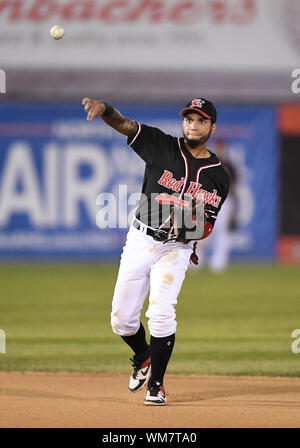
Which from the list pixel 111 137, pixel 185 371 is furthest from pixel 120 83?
pixel 185 371

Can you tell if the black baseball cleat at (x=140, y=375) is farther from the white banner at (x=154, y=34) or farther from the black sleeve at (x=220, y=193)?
the white banner at (x=154, y=34)

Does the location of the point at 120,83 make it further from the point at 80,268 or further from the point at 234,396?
the point at 234,396

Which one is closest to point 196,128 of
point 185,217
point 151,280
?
point 185,217

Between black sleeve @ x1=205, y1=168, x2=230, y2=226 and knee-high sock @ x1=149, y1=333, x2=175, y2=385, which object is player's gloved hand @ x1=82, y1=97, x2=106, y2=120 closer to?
black sleeve @ x1=205, y1=168, x2=230, y2=226

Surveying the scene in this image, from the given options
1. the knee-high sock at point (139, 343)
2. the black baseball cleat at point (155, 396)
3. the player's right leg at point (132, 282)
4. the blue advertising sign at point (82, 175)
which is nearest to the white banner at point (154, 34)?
the blue advertising sign at point (82, 175)

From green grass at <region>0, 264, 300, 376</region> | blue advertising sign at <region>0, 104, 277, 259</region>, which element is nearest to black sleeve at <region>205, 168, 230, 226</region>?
green grass at <region>0, 264, 300, 376</region>

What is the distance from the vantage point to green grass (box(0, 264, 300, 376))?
845 cm

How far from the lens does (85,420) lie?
5605 millimetres

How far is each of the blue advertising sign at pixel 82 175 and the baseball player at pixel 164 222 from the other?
11.4m

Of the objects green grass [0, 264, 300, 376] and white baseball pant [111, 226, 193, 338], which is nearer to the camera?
white baseball pant [111, 226, 193, 338]

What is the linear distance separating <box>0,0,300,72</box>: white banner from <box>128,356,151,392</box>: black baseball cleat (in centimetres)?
1349

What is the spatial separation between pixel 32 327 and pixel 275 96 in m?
10.4

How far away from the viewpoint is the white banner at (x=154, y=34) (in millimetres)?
19438

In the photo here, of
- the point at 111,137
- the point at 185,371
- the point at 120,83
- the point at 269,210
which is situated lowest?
the point at 185,371
